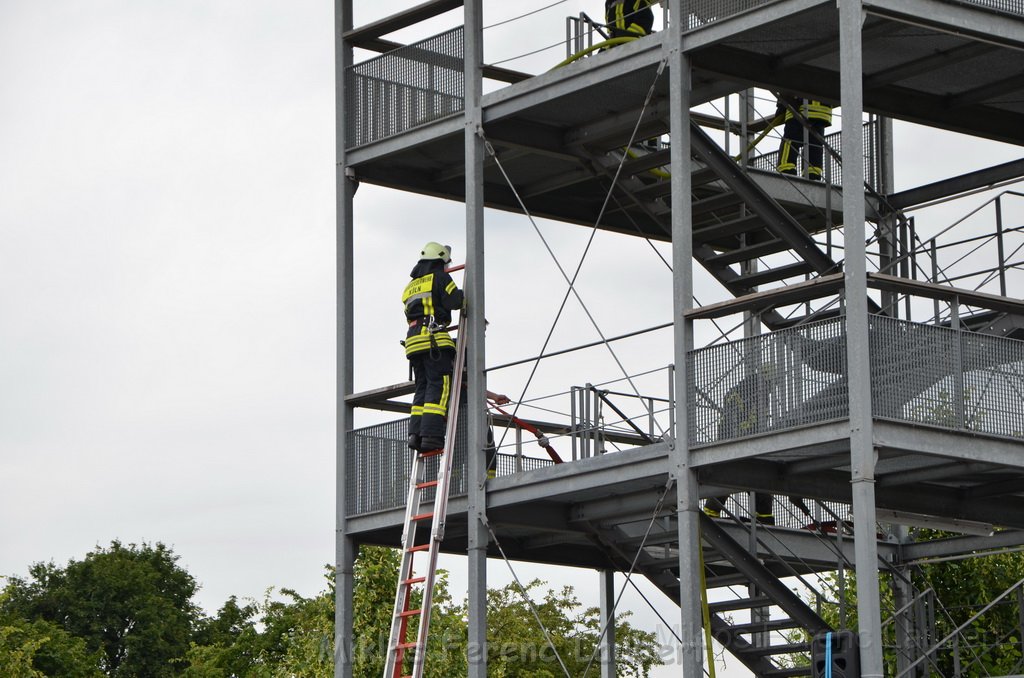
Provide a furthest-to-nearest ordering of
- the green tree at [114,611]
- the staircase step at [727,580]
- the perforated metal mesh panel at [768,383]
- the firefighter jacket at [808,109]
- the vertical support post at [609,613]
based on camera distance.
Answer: the green tree at [114,611], the firefighter jacket at [808,109], the vertical support post at [609,613], the staircase step at [727,580], the perforated metal mesh panel at [768,383]

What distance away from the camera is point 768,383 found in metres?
19.3

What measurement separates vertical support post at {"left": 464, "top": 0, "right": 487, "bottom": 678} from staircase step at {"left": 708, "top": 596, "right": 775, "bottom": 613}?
2.71 m

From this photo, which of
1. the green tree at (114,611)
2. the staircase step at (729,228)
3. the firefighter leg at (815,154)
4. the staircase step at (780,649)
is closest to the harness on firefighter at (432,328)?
the staircase step at (729,228)

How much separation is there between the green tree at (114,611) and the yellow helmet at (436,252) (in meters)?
43.0

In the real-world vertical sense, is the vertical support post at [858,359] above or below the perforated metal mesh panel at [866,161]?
below

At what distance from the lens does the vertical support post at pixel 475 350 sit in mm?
21906

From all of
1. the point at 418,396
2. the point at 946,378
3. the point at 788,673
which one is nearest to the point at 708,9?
the point at 946,378

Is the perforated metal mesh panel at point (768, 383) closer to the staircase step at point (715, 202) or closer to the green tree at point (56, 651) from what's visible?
the staircase step at point (715, 202)

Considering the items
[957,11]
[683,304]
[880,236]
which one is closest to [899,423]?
[683,304]

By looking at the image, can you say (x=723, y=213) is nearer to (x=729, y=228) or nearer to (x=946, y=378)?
(x=729, y=228)

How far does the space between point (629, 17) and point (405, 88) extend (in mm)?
2649

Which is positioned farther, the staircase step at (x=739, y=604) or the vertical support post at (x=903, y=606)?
the vertical support post at (x=903, y=606)

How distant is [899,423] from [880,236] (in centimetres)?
782

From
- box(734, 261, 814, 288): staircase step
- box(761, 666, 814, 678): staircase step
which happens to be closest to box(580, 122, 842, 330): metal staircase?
box(734, 261, 814, 288): staircase step
